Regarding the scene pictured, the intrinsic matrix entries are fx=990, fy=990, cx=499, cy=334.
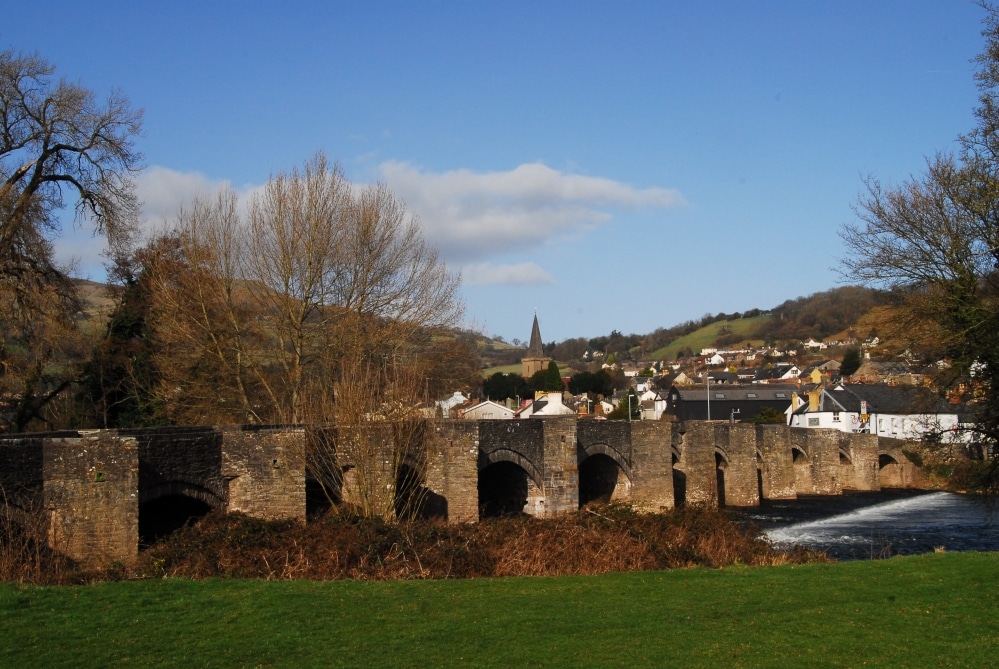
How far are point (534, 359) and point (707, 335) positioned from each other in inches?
2464

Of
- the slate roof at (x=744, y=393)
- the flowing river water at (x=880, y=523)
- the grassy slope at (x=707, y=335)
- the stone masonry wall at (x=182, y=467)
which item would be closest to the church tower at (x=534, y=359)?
the slate roof at (x=744, y=393)

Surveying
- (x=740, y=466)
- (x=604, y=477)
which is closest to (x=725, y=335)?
(x=740, y=466)

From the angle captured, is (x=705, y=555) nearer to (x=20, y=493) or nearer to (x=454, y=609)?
(x=454, y=609)

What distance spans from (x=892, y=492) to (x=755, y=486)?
1314 cm

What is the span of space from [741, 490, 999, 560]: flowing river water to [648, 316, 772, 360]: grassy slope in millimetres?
107199

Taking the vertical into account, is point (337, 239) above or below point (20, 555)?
above

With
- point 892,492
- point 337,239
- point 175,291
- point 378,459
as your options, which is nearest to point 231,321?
point 175,291

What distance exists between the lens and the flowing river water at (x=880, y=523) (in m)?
26.6

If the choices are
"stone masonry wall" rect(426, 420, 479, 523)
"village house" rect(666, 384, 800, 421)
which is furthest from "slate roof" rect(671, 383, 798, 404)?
"stone masonry wall" rect(426, 420, 479, 523)

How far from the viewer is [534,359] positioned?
104 m

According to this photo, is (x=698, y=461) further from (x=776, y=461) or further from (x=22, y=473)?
(x=22, y=473)

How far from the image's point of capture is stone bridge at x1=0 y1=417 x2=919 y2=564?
15.0m

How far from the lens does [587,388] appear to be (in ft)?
326

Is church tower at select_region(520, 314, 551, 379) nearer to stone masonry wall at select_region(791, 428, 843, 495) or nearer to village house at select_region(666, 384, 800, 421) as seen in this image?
village house at select_region(666, 384, 800, 421)
